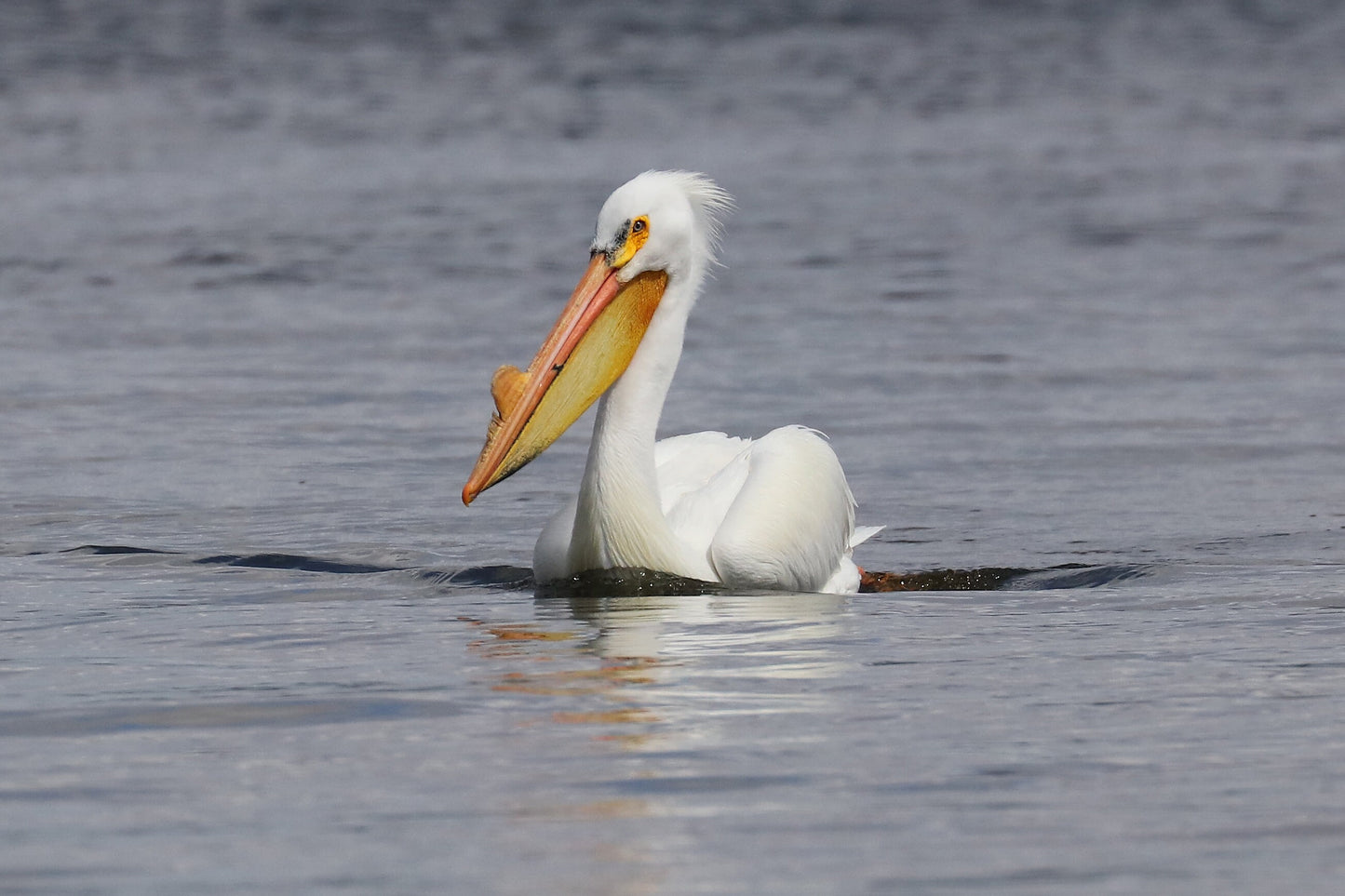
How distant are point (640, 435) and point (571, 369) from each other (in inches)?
11.2

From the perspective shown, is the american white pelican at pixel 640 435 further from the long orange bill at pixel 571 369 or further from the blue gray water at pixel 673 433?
the blue gray water at pixel 673 433

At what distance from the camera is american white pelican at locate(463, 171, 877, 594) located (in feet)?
20.9

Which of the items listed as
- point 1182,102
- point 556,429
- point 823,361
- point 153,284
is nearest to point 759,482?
point 556,429

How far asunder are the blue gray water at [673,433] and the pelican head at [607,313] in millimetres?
499

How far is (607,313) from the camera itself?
259 inches

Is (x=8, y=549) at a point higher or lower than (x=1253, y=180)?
lower

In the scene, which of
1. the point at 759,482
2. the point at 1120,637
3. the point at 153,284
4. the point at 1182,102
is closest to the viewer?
the point at 1120,637

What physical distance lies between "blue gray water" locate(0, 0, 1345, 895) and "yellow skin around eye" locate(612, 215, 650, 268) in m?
0.96

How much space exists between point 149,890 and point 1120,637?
9.23 feet

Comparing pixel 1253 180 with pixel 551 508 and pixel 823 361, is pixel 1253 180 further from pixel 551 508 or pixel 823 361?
pixel 551 508

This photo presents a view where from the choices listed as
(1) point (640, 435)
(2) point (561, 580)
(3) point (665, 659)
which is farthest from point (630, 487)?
(3) point (665, 659)

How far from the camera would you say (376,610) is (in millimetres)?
6227

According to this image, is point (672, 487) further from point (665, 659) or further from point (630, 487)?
point (665, 659)

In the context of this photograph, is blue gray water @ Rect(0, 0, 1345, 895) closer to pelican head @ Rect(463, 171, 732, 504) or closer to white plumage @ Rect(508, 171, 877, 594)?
white plumage @ Rect(508, 171, 877, 594)
